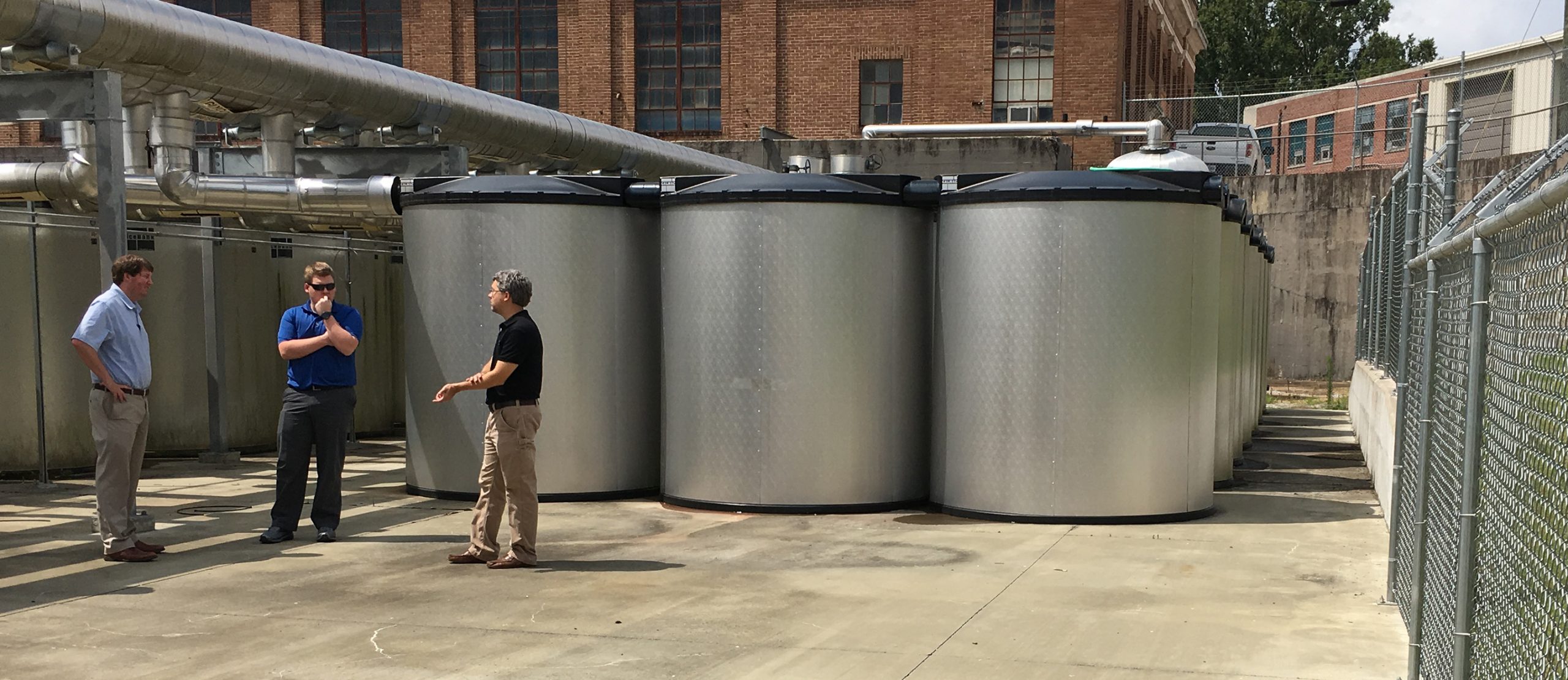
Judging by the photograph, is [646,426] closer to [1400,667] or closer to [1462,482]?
[1400,667]

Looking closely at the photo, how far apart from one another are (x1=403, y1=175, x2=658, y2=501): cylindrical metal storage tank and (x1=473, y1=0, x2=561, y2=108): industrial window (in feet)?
84.5

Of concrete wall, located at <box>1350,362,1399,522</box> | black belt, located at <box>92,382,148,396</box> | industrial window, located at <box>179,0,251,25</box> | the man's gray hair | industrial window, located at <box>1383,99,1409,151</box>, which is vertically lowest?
concrete wall, located at <box>1350,362,1399,522</box>

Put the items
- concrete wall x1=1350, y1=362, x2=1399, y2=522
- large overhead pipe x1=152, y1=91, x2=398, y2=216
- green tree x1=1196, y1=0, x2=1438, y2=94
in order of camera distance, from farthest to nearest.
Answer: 1. green tree x1=1196, y1=0, x2=1438, y2=94
2. large overhead pipe x1=152, y1=91, x2=398, y2=216
3. concrete wall x1=1350, y1=362, x2=1399, y2=522

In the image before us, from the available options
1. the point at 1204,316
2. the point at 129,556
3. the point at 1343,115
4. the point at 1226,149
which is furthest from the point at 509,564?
the point at 1343,115

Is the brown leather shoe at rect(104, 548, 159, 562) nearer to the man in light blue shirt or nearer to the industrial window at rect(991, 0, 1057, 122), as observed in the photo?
the man in light blue shirt

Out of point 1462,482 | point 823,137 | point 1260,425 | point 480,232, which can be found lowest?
point 1260,425

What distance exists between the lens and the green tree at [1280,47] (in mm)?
76375

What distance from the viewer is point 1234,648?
6219mm

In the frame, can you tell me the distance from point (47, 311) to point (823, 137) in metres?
23.9

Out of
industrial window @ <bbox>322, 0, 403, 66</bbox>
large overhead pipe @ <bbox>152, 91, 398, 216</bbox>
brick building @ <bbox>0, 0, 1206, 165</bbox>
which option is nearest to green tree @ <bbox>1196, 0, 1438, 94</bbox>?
brick building @ <bbox>0, 0, 1206, 165</bbox>

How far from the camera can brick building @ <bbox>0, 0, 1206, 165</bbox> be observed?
109ft

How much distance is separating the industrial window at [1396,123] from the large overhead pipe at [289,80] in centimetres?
1764

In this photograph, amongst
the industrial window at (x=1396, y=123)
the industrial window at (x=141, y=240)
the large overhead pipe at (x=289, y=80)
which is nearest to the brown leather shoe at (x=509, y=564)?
the large overhead pipe at (x=289, y=80)

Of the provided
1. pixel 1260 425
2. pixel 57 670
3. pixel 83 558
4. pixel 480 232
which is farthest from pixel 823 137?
pixel 57 670
